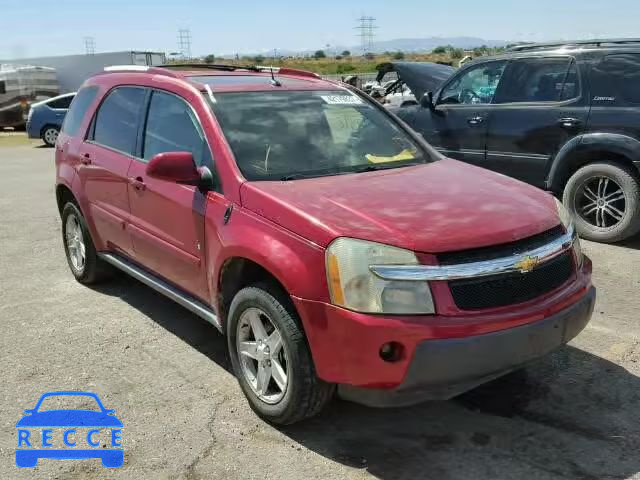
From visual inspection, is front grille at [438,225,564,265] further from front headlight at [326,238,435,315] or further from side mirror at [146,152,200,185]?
side mirror at [146,152,200,185]

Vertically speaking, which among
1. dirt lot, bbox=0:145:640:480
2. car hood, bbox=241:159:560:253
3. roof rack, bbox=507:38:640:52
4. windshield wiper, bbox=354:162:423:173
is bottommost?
dirt lot, bbox=0:145:640:480

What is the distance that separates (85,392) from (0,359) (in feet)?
2.93

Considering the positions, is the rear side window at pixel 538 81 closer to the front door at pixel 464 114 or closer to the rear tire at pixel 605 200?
the front door at pixel 464 114

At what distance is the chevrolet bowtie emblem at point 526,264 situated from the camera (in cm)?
300

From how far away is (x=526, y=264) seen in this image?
3.02 m

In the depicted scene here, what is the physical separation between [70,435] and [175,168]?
1523mm

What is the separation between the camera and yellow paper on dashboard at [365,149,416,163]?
409 centimetres

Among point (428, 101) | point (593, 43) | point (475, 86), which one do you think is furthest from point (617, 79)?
point (428, 101)

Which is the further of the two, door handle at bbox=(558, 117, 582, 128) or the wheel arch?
door handle at bbox=(558, 117, 582, 128)

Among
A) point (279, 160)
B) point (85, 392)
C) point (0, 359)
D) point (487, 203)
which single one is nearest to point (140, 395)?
point (85, 392)

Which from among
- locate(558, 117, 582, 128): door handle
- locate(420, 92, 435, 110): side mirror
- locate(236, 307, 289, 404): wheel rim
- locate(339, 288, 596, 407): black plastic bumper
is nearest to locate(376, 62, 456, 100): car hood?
locate(420, 92, 435, 110): side mirror

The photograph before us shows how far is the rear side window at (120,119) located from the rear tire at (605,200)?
4.44m

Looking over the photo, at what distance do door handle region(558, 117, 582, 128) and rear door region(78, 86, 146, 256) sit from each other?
4362 mm

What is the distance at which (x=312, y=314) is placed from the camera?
9.66ft
